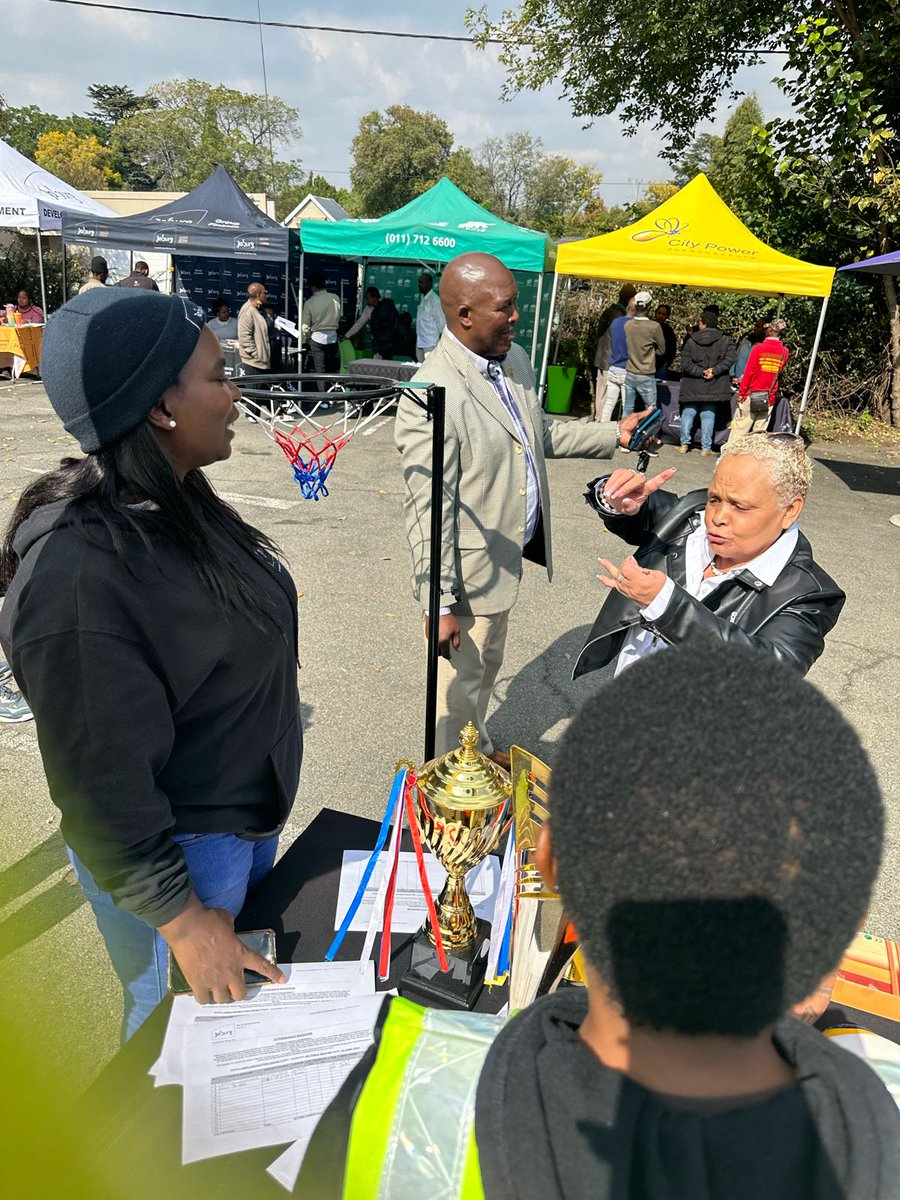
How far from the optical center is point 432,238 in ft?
31.3

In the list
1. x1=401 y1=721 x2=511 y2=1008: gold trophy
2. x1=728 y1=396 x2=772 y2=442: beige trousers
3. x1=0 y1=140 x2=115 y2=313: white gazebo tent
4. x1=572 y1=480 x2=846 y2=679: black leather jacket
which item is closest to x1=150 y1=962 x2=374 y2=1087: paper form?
x1=401 y1=721 x2=511 y2=1008: gold trophy

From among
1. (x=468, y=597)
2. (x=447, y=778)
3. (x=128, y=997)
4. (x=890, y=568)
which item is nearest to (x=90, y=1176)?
(x=447, y=778)

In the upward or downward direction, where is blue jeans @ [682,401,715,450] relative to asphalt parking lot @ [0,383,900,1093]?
upward

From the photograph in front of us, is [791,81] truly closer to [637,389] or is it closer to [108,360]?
[637,389]

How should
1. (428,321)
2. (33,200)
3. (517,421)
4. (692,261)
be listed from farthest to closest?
1. (428,321)
2. (33,200)
3. (692,261)
4. (517,421)

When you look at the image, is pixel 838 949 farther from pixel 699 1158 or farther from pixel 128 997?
pixel 128 997

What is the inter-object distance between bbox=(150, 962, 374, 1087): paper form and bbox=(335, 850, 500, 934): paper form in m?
0.15

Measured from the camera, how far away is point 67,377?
1151 millimetres

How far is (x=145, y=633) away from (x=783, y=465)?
1606 mm

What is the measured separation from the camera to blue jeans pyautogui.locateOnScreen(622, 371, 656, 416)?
9.68 meters

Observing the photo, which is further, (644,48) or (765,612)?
(644,48)

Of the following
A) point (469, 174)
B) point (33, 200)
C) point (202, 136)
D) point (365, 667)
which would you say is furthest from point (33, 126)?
point (365, 667)

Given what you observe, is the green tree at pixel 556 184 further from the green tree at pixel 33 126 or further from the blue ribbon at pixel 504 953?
the blue ribbon at pixel 504 953

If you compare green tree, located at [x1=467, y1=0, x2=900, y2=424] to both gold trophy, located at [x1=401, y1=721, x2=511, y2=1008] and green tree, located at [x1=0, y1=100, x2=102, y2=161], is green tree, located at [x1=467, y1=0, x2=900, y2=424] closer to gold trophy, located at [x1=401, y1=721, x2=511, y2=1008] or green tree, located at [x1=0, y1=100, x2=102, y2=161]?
gold trophy, located at [x1=401, y1=721, x2=511, y2=1008]
